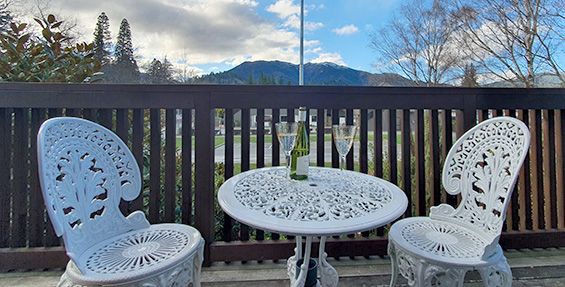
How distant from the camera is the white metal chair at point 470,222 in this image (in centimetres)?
120

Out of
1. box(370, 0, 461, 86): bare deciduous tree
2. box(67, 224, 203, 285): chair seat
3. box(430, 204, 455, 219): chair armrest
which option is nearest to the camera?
box(67, 224, 203, 285): chair seat

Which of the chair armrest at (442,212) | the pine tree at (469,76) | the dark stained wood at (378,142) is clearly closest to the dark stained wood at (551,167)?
the chair armrest at (442,212)

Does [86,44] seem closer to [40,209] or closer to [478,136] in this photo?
[40,209]

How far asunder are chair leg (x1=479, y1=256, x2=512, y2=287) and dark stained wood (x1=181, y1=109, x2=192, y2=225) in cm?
167

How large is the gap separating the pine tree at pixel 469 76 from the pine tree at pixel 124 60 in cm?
759

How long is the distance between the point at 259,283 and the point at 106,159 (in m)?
1.12

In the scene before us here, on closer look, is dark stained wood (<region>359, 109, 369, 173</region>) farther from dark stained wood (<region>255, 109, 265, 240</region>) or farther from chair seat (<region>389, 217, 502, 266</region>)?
dark stained wood (<region>255, 109, 265, 240</region>)

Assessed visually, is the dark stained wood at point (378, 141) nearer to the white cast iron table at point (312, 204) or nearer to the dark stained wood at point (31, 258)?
the white cast iron table at point (312, 204)

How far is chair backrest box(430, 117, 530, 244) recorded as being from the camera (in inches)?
50.3

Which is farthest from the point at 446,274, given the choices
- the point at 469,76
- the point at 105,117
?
the point at 469,76

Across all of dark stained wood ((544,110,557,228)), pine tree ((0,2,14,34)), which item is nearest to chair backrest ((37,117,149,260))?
dark stained wood ((544,110,557,228))

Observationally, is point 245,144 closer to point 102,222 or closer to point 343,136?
point 343,136

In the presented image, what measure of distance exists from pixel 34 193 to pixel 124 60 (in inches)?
139

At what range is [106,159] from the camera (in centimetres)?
140
